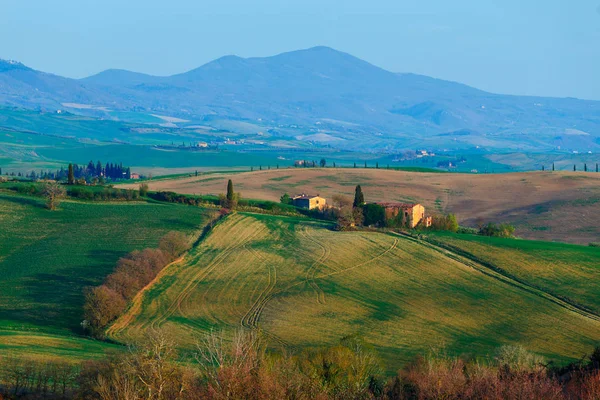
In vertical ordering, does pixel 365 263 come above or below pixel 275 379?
above

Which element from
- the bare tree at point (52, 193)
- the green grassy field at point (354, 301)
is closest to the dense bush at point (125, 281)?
the green grassy field at point (354, 301)

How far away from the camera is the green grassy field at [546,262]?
65.4m

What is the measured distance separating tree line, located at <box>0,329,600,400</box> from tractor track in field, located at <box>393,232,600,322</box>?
727 inches

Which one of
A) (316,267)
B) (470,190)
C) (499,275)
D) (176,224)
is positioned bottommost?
(499,275)

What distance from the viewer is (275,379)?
34.2m

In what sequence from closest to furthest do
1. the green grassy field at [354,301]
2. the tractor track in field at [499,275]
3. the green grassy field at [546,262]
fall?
the green grassy field at [354,301] → the tractor track in field at [499,275] → the green grassy field at [546,262]

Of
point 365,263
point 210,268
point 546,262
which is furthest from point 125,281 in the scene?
point 546,262

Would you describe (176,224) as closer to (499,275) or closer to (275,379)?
(499,275)

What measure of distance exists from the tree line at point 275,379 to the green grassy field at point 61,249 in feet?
32.3

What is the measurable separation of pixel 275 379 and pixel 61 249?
42513 mm

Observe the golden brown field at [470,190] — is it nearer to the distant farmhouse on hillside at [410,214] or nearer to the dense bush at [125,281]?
the distant farmhouse on hillside at [410,214]

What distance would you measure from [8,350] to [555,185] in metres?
99.1

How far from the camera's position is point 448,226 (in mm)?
89625

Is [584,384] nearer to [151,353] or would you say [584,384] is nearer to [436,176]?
[151,353]
